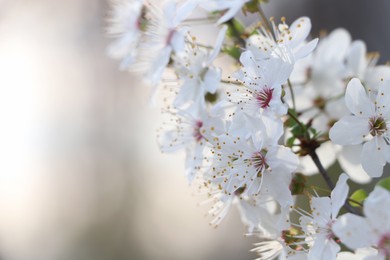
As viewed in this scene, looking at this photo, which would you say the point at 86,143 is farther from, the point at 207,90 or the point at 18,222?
the point at 207,90

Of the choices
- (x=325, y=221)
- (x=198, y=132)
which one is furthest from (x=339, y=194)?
(x=198, y=132)

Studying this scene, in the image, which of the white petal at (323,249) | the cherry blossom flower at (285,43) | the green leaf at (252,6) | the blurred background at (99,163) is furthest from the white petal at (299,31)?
the blurred background at (99,163)

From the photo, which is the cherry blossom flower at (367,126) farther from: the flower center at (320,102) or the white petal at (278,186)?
the flower center at (320,102)

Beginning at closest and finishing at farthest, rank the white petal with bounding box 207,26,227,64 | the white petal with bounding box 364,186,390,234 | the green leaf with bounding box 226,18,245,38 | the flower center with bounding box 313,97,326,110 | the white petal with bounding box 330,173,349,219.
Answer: the white petal with bounding box 364,186,390,234 < the white petal with bounding box 330,173,349,219 < the white petal with bounding box 207,26,227,64 < the green leaf with bounding box 226,18,245,38 < the flower center with bounding box 313,97,326,110

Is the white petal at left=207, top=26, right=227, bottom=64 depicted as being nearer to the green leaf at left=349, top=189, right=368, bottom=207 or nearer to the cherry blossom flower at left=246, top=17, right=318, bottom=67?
the cherry blossom flower at left=246, top=17, right=318, bottom=67

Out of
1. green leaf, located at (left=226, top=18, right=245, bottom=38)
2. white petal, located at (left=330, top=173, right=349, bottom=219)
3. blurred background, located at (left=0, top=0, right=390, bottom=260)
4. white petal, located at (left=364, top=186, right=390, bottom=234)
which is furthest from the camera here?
blurred background, located at (left=0, top=0, right=390, bottom=260)

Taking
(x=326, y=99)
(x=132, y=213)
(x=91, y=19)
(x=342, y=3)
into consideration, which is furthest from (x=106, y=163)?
(x=326, y=99)

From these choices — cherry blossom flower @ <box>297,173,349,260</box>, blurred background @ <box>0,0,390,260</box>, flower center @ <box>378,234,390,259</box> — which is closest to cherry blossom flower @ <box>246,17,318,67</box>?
cherry blossom flower @ <box>297,173,349,260</box>
